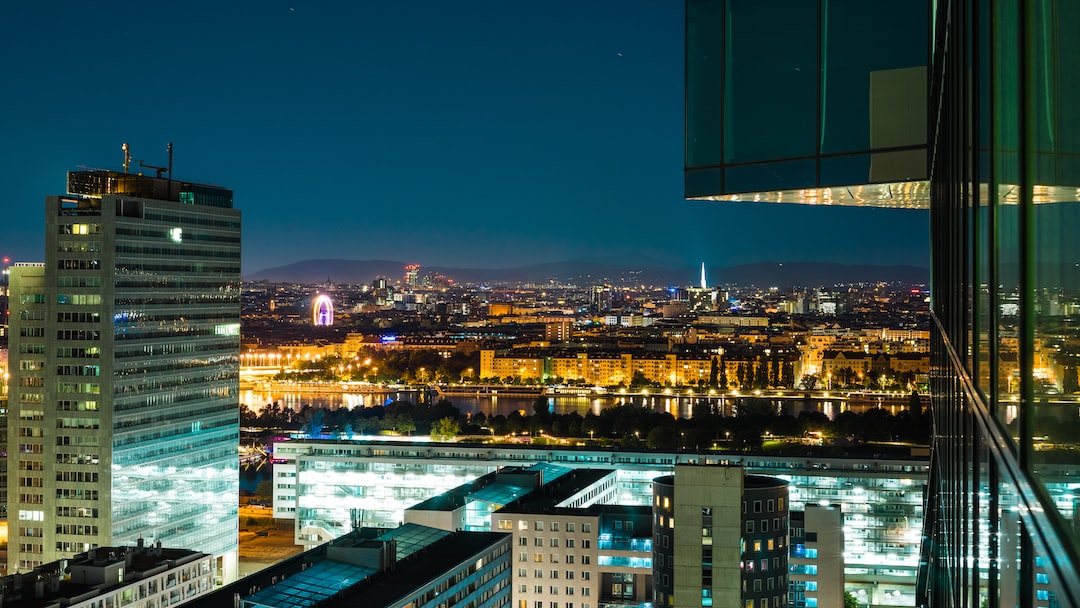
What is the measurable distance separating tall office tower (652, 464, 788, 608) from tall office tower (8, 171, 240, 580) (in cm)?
825

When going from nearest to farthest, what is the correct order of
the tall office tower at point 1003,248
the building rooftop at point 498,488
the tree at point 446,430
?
Result: the tall office tower at point 1003,248 → the building rooftop at point 498,488 → the tree at point 446,430

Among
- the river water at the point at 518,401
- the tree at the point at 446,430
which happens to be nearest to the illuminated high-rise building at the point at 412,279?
the river water at the point at 518,401

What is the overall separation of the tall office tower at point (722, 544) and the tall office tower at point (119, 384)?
8248 mm

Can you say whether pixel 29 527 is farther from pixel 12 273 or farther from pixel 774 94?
pixel 774 94

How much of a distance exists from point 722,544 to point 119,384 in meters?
10.4

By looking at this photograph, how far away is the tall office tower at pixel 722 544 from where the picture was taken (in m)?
7.00

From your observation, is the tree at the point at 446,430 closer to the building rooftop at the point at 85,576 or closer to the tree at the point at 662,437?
the tree at the point at 662,437

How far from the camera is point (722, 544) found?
23.5 feet

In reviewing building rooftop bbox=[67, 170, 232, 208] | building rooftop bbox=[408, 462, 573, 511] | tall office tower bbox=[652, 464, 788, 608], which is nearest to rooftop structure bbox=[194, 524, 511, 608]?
tall office tower bbox=[652, 464, 788, 608]

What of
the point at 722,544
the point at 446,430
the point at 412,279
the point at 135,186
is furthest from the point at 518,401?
the point at 412,279

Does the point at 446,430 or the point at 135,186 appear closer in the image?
the point at 135,186

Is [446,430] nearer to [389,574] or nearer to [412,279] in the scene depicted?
[389,574]

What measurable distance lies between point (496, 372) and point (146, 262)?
A: 2609 cm

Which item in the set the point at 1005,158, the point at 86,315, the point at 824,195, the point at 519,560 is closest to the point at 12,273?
the point at 86,315
